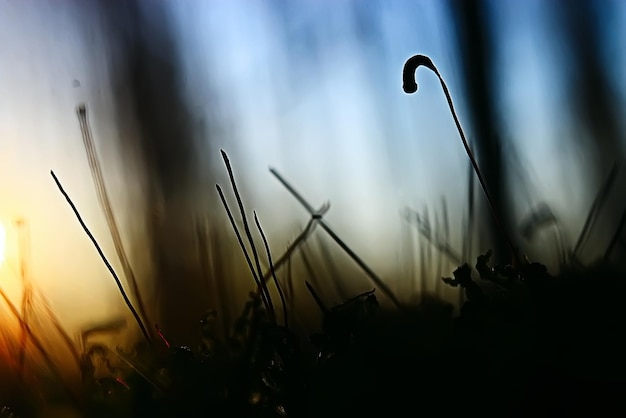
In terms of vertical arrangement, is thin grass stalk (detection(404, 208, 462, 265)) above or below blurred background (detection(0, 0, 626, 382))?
below

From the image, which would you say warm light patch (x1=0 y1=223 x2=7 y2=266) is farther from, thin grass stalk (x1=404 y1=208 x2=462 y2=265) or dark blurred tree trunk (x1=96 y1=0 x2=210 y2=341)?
thin grass stalk (x1=404 y1=208 x2=462 y2=265)

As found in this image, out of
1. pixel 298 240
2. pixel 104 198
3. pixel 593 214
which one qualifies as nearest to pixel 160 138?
pixel 104 198

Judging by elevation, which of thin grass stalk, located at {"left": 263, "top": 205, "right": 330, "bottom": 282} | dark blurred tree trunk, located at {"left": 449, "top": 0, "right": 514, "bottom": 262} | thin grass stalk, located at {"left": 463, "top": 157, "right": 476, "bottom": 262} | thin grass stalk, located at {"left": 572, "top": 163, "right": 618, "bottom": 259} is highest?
dark blurred tree trunk, located at {"left": 449, "top": 0, "right": 514, "bottom": 262}

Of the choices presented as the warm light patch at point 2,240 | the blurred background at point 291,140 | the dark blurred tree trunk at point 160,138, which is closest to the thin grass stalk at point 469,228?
the blurred background at point 291,140

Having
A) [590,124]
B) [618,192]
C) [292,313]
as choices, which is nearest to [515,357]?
[292,313]

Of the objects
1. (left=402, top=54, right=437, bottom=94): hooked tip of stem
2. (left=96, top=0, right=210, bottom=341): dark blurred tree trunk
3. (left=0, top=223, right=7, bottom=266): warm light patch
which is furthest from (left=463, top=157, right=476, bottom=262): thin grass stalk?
(left=0, top=223, right=7, bottom=266): warm light patch

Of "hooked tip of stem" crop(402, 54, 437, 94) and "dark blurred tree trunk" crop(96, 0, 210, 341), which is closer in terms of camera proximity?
"hooked tip of stem" crop(402, 54, 437, 94)

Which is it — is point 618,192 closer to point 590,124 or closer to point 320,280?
point 590,124
